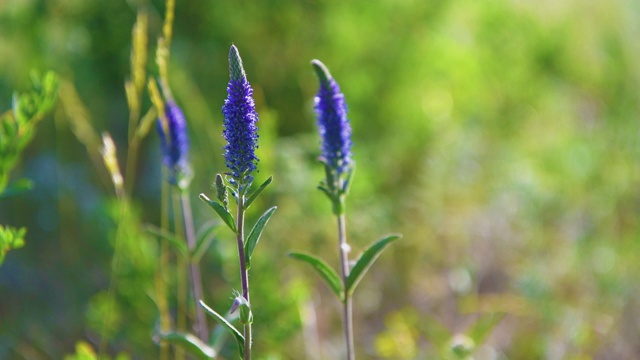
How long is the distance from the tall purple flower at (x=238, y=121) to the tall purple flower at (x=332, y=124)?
0.28m

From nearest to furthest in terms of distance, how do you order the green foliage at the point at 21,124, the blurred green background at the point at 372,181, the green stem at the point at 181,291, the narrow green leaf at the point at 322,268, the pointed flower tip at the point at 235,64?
the pointed flower tip at the point at 235,64 → the narrow green leaf at the point at 322,268 → the green foliage at the point at 21,124 → the green stem at the point at 181,291 → the blurred green background at the point at 372,181

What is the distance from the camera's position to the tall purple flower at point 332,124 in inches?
55.4

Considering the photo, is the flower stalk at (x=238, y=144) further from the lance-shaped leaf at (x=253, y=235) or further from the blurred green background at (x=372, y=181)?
the blurred green background at (x=372, y=181)

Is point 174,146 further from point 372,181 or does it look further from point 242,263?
point 372,181

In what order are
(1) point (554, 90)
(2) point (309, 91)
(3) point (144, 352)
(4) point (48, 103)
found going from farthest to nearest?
(1) point (554, 90) < (2) point (309, 91) < (3) point (144, 352) < (4) point (48, 103)

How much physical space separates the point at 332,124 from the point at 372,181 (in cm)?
158

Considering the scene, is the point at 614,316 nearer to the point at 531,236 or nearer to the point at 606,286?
the point at 606,286

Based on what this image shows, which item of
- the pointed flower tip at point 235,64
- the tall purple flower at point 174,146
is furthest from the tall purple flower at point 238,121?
the tall purple flower at point 174,146

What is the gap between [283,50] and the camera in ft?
11.3

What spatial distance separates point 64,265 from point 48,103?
5.12 feet

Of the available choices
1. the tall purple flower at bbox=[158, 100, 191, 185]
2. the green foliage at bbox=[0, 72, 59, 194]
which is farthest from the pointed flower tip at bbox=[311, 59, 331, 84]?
the green foliage at bbox=[0, 72, 59, 194]

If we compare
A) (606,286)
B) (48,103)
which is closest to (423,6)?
(606,286)

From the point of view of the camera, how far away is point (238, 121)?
114cm

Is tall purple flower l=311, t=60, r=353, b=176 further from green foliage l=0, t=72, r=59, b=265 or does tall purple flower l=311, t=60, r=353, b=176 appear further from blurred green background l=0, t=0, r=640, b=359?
blurred green background l=0, t=0, r=640, b=359
